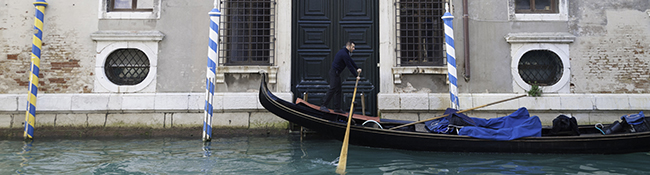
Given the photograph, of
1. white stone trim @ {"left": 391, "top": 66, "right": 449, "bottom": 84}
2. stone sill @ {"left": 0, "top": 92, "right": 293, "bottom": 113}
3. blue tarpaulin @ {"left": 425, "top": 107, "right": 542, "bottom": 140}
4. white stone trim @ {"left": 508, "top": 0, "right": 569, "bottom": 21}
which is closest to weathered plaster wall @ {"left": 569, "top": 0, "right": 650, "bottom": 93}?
white stone trim @ {"left": 508, "top": 0, "right": 569, "bottom": 21}

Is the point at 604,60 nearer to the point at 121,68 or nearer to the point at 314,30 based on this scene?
the point at 314,30

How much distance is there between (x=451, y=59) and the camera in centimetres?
552

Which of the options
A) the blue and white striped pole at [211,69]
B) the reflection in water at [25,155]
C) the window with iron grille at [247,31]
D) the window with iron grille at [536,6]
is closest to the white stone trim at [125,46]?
the window with iron grille at [247,31]

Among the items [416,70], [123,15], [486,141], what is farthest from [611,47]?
[123,15]

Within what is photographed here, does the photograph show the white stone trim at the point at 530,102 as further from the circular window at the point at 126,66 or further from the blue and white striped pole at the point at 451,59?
the circular window at the point at 126,66

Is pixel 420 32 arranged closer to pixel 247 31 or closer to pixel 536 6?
pixel 536 6

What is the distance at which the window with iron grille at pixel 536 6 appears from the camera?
6.29m

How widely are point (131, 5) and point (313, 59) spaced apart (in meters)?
2.91

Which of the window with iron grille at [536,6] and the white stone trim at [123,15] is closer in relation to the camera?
the white stone trim at [123,15]

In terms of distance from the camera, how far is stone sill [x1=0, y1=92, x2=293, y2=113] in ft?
19.7

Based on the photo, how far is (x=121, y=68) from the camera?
6.17m

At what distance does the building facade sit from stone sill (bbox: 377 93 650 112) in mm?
15

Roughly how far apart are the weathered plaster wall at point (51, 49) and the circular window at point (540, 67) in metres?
6.49

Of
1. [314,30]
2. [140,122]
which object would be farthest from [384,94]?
[140,122]
